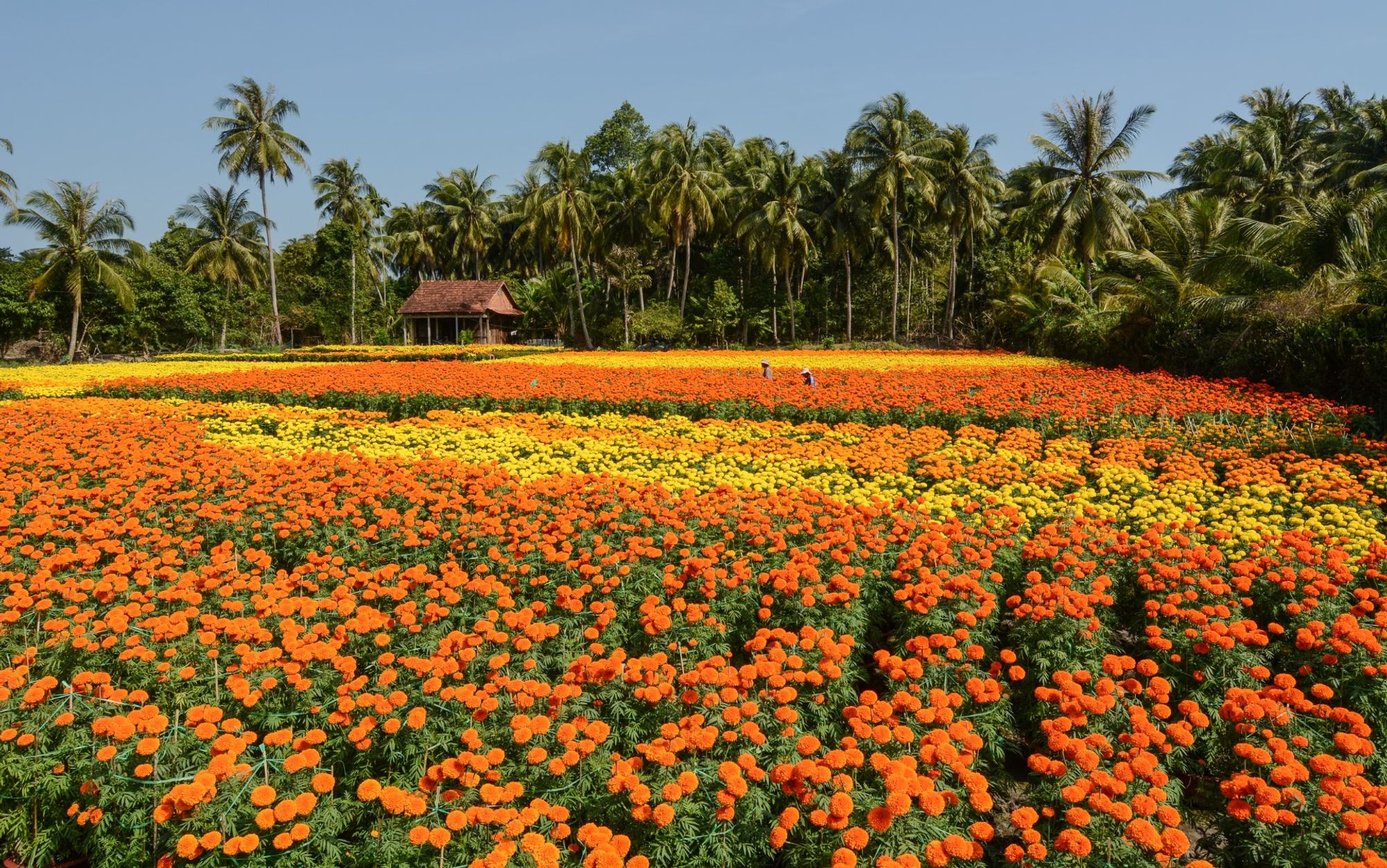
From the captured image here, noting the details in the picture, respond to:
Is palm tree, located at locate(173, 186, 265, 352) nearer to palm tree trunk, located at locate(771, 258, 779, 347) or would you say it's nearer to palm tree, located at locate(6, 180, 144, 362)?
palm tree, located at locate(6, 180, 144, 362)

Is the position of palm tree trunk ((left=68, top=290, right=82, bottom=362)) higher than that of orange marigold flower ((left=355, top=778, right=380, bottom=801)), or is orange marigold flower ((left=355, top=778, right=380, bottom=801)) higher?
palm tree trunk ((left=68, top=290, right=82, bottom=362))

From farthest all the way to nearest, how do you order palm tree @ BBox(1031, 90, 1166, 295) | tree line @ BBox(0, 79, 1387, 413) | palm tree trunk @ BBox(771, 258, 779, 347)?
1. palm tree trunk @ BBox(771, 258, 779, 347)
2. palm tree @ BBox(1031, 90, 1166, 295)
3. tree line @ BBox(0, 79, 1387, 413)

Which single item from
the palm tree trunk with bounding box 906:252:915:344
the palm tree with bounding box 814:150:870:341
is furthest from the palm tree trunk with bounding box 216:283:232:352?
the palm tree trunk with bounding box 906:252:915:344

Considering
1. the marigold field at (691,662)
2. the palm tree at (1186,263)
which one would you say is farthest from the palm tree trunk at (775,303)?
the marigold field at (691,662)

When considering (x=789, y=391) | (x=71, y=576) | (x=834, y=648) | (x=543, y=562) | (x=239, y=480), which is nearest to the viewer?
(x=834, y=648)

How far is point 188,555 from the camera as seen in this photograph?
5621 millimetres

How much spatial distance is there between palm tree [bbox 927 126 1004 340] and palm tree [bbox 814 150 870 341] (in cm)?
391

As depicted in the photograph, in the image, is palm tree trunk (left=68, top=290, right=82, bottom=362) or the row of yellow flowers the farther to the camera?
palm tree trunk (left=68, top=290, right=82, bottom=362)

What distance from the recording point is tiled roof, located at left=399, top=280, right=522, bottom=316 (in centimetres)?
4597

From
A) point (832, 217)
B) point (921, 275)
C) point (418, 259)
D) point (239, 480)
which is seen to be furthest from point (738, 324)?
point (239, 480)

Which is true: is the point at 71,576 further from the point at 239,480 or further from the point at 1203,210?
the point at 1203,210

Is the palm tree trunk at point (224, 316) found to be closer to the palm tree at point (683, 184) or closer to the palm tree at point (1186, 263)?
the palm tree at point (683, 184)

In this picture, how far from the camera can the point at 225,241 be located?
149 feet

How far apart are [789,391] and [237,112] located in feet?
132
